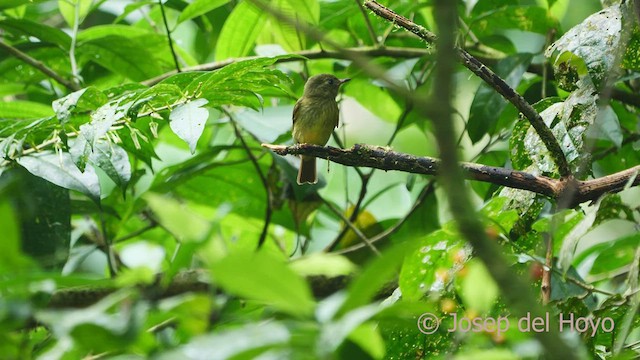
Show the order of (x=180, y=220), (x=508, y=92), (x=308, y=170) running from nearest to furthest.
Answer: (x=180, y=220), (x=508, y=92), (x=308, y=170)

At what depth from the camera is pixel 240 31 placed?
358 centimetres

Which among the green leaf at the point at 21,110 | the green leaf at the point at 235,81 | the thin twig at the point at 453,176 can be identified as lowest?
the thin twig at the point at 453,176

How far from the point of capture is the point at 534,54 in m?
3.30

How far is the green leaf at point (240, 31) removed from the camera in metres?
3.52

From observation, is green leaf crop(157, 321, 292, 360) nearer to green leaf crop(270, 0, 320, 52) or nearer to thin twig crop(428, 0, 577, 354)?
thin twig crop(428, 0, 577, 354)

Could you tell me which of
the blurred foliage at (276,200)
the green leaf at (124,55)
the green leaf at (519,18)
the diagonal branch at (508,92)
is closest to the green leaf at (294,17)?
the blurred foliage at (276,200)

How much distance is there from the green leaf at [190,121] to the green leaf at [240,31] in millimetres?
1167

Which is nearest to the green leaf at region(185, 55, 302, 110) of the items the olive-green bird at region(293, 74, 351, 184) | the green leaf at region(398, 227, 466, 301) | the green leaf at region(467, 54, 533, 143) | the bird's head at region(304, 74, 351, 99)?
the green leaf at region(398, 227, 466, 301)

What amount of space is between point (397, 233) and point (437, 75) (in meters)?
2.95

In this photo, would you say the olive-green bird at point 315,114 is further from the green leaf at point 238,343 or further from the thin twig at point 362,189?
the green leaf at point 238,343

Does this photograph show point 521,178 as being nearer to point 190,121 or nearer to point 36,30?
point 190,121

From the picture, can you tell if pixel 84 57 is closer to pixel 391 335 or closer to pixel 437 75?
pixel 391 335

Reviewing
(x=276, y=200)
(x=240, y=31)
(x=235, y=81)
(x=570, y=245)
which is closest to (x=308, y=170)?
(x=276, y=200)

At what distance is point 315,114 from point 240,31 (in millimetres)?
803
